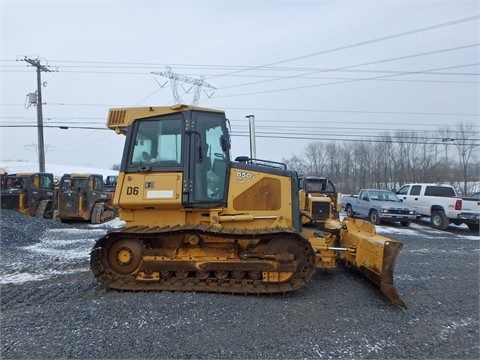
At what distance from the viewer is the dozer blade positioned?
4.94 metres

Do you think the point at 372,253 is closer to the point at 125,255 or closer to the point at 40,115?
the point at 125,255

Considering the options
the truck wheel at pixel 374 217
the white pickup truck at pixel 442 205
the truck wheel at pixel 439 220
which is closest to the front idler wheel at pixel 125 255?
the truck wheel at pixel 374 217

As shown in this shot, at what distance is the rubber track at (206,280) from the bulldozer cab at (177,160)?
43 centimetres

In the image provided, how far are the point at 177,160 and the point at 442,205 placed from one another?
1419 centimetres

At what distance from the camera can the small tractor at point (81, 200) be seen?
1562 cm

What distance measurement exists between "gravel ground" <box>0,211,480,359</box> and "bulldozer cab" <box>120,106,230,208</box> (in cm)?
139

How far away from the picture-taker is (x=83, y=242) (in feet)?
34.5

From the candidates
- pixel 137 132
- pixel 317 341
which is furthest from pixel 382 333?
pixel 137 132

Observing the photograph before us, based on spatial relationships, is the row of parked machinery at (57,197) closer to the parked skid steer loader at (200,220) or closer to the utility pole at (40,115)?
the utility pole at (40,115)

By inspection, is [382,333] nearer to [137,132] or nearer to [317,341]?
[317,341]

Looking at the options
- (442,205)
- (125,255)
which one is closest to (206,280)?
(125,255)

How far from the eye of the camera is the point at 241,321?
4.27 meters

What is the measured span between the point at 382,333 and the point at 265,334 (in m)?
1.33

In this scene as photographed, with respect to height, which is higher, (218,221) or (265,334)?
(218,221)
